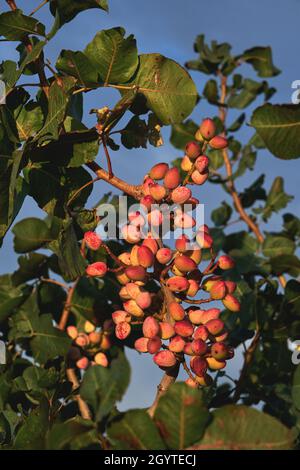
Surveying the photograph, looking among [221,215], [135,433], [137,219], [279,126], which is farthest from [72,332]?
[221,215]

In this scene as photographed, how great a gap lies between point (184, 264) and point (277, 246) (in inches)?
73.8

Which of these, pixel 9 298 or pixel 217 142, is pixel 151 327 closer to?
pixel 217 142

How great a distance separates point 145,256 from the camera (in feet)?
3.76

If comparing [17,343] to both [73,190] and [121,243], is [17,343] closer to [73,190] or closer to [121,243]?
[121,243]

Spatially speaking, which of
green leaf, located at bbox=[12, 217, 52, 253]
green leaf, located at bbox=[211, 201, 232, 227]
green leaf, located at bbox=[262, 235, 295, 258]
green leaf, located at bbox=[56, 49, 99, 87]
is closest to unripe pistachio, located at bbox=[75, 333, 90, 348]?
green leaf, located at bbox=[12, 217, 52, 253]

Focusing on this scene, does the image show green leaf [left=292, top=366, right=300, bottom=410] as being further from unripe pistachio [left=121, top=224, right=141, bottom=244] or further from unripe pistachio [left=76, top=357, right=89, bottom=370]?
unripe pistachio [left=76, top=357, right=89, bottom=370]

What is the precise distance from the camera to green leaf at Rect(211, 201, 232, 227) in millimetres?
3400

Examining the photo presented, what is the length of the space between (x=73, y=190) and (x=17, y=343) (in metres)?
0.84

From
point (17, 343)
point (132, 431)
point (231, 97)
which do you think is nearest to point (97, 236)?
point (132, 431)

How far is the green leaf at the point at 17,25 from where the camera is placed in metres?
1.36

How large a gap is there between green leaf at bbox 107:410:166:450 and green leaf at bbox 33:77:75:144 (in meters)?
0.58

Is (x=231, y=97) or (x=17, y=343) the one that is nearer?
(x=17, y=343)
